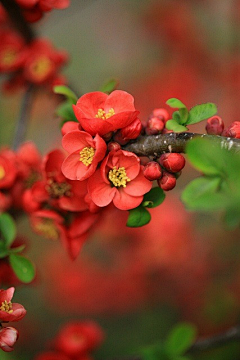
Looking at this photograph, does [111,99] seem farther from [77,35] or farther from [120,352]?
A: [77,35]

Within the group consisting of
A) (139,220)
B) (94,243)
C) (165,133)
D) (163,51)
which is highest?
(165,133)

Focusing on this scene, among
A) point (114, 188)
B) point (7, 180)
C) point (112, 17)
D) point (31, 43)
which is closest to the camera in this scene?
point (114, 188)

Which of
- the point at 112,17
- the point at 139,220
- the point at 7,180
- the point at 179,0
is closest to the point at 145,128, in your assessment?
the point at 139,220

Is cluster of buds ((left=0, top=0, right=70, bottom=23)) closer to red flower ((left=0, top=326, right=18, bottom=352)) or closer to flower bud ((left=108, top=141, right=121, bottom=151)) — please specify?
flower bud ((left=108, top=141, right=121, bottom=151))

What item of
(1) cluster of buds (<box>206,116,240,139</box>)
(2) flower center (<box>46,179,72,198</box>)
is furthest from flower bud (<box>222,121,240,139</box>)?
(2) flower center (<box>46,179,72,198</box>)

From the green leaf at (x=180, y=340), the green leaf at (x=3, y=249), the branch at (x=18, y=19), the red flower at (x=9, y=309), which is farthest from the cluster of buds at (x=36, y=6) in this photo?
the green leaf at (x=180, y=340)

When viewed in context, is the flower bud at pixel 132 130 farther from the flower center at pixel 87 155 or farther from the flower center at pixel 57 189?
the flower center at pixel 57 189
